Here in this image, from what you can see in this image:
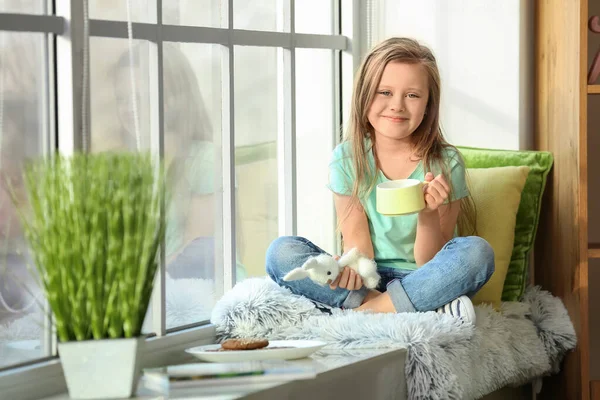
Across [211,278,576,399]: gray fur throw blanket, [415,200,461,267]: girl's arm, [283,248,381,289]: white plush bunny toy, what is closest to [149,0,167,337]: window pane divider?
[211,278,576,399]: gray fur throw blanket

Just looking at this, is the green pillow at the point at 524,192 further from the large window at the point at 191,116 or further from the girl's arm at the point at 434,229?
the large window at the point at 191,116

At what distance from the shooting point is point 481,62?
101 inches

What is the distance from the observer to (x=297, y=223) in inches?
103

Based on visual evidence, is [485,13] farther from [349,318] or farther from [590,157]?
[349,318]

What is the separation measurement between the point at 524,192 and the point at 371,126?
46cm

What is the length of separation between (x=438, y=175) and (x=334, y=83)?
639 millimetres

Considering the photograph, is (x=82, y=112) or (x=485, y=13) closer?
(x=82, y=112)

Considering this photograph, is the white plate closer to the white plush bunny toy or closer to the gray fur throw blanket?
the gray fur throw blanket

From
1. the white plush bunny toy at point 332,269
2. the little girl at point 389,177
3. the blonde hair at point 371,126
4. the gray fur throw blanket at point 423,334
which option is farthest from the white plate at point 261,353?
the blonde hair at point 371,126

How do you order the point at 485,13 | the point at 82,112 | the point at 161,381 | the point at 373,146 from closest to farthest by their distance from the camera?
the point at 161,381, the point at 82,112, the point at 373,146, the point at 485,13

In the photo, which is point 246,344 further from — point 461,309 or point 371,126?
point 371,126

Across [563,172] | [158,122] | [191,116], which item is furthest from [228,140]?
[563,172]

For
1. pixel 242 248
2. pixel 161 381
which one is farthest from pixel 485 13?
pixel 161 381

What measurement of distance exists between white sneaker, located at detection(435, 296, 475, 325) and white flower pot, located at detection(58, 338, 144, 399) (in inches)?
33.2
